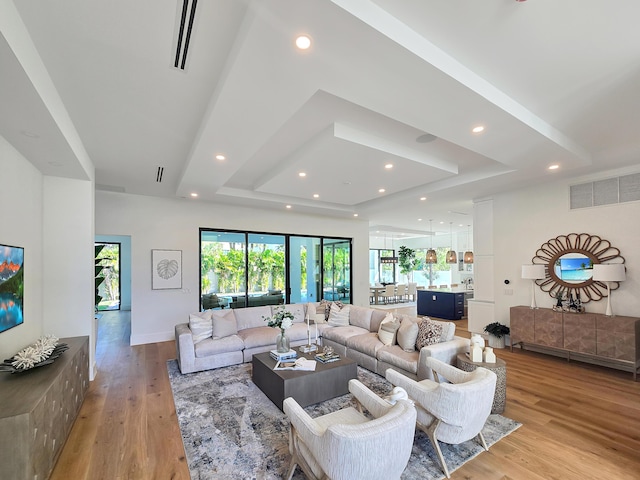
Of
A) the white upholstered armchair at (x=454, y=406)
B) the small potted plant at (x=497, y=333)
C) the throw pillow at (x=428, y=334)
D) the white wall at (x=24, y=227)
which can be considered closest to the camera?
the white upholstered armchair at (x=454, y=406)

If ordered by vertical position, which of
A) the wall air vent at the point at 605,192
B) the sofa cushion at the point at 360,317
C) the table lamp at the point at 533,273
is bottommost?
the sofa cushion at the point at 360,317

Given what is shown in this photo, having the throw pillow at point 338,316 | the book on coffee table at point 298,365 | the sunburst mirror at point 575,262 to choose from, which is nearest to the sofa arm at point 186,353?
the book on coffee table at point 298,365

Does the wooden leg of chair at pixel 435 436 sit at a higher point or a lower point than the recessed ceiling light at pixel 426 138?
lower

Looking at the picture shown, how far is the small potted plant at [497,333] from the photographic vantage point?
5.71 metres

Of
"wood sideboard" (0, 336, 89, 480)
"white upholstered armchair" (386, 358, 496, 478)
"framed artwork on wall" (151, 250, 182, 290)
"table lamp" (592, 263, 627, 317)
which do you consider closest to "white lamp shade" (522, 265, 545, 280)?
"table lamp" (592, 263, 627, 317)

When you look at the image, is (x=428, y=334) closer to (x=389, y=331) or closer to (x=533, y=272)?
(x=389, y=331)

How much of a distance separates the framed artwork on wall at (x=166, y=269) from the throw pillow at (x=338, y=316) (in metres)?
3.41

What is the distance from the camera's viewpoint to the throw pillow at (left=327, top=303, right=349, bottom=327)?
18.8 ft

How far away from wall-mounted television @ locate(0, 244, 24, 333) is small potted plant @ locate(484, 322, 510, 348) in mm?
7091

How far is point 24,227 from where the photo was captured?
340cm

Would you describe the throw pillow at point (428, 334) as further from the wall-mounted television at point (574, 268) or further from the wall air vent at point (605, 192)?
the wall air vent at point (605, 192)

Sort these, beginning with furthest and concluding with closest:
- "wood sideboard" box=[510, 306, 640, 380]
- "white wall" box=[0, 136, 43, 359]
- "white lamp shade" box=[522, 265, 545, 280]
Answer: "white lamp shade" box=[522, 265, 545, 280], "wood sideboard" box=[510, 306, 640, 380], "white wall" box=[0, 136, 43, 359]

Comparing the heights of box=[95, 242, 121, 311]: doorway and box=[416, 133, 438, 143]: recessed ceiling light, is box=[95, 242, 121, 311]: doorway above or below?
below

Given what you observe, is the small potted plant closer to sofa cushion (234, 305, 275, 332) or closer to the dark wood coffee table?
the dark wood coffee table
